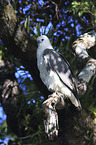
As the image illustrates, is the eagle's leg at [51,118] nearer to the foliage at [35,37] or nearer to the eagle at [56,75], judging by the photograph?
the eagle at [56,75]

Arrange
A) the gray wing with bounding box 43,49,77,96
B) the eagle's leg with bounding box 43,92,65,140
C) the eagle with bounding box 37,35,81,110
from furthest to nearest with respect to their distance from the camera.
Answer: the gray wing with bounding box 43,49,77,96
the eagle with bounding box 37,35,81,110
the eagle's leg with bounding box 43,92,65,140

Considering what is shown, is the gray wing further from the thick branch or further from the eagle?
the thick branch

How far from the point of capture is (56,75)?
1884 millimetres

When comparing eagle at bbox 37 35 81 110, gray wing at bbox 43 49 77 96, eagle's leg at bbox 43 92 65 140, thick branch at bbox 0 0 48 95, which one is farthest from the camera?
thick branch at bbox 0 0 48 95

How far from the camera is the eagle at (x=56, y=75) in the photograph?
1.71m

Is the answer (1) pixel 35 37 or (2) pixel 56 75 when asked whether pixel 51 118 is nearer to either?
(2) pixel 56 75

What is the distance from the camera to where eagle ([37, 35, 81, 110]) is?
171 cm

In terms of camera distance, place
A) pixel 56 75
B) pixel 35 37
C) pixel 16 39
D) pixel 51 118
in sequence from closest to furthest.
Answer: pixel 51 118 → pixel 56 75 → pixel 16 39 → pixel 35 37

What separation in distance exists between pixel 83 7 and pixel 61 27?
77 centimetres

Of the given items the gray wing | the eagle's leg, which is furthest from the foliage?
the eagle's leg

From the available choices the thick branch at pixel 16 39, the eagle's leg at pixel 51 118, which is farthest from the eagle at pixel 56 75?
the eagle's leg at pixel 51 118

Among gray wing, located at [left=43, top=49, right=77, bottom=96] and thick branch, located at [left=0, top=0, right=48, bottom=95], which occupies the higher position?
thick branch, located at [left=0, top=0, right=48, bottom=95]

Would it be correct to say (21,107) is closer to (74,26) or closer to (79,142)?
(79,142)

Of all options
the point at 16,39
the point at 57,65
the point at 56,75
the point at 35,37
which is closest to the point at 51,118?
the point at 56,75
